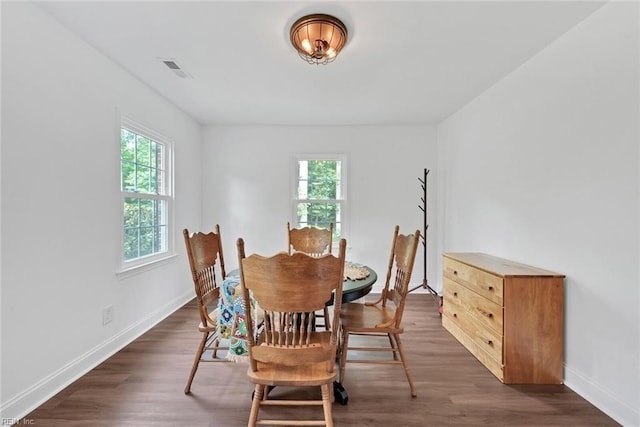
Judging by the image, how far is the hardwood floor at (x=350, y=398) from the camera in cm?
170

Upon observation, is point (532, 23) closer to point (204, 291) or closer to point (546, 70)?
point (546, 70)

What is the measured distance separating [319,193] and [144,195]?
222 centimetres

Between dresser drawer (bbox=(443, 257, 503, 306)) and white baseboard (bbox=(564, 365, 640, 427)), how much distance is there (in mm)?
625

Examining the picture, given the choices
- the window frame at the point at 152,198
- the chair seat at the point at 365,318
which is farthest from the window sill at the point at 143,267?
the chair seat at the point at 365,318

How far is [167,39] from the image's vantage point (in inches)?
82.8

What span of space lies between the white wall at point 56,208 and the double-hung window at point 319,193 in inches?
86.9

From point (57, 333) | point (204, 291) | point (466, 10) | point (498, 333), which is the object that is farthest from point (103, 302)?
point (466, 10)

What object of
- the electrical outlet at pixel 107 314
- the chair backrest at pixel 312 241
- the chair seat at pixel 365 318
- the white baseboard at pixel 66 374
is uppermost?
the chair backrest at pixel 312 241

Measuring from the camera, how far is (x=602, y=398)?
1.77m

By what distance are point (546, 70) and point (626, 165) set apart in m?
0.98

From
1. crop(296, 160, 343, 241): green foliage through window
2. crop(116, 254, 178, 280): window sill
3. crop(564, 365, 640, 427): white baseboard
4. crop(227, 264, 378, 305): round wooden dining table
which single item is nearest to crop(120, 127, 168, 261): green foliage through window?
crop(116, 254, 178, 280): window sill

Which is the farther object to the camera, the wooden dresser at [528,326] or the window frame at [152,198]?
the window frame at [152,198]

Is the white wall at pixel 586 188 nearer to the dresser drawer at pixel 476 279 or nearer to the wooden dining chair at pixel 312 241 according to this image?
the dresser drawer at pixel 476 279

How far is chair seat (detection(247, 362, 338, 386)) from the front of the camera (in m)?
1.32
